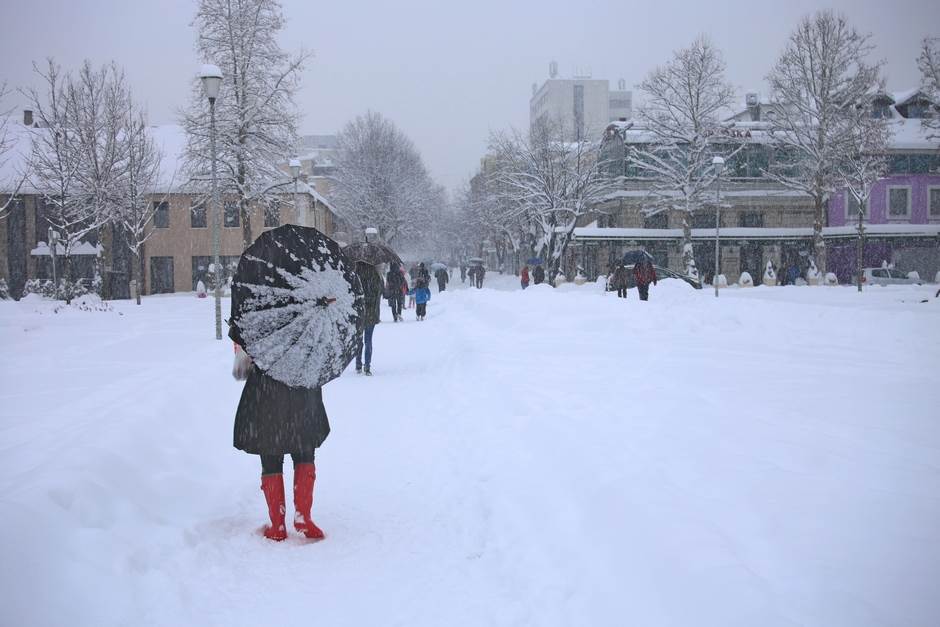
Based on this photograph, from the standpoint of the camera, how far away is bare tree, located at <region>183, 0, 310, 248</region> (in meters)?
31.3

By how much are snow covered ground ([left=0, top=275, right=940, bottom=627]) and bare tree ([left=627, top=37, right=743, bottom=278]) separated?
3448 cm

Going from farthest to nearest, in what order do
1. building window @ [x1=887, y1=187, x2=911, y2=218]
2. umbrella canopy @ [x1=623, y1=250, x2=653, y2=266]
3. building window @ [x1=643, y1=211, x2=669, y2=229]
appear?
building window @ [x1=643, y1=211, x2=669, y2=229] < building window @ [x1=887, y1=187, x2=911, y2=218] < umbrella canopy @ [x1=623, y1=250, x2=653, y2=266]

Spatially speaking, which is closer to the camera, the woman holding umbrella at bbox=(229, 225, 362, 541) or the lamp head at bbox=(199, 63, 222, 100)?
the woman holding umbrella at bbox=(229, 225, 362, 541)

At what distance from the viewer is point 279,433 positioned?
15.3 ft

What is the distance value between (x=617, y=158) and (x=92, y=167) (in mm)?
31428

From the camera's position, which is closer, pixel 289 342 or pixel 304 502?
pixel 289 342

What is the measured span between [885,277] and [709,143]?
1264cm

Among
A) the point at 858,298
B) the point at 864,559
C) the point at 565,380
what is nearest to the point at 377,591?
the point at 864,559

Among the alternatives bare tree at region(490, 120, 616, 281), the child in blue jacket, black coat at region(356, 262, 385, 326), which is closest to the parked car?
bare tree at region(490, 120, 616, 281)

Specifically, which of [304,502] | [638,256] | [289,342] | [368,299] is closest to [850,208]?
[638,256]

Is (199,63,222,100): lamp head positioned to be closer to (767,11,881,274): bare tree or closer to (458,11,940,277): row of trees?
(458,11,940,277): row of trees

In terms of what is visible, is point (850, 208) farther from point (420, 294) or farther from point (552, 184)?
point (420, 294)

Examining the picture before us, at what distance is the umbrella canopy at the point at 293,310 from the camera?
14.6 ft

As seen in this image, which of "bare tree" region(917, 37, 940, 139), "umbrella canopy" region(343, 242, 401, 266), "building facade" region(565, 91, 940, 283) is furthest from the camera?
"building facade" region(565, 91, 940, 283)
